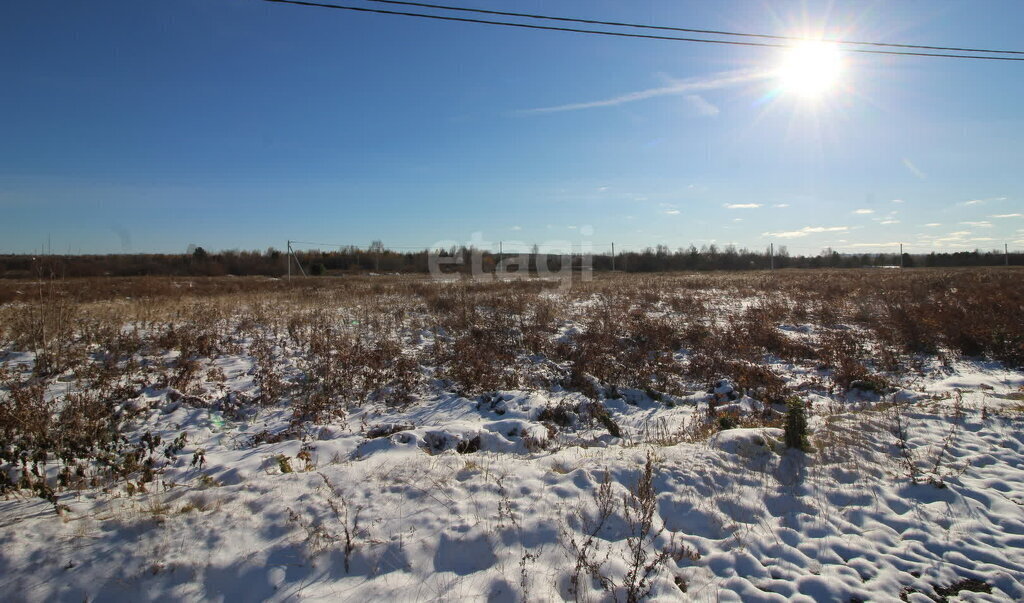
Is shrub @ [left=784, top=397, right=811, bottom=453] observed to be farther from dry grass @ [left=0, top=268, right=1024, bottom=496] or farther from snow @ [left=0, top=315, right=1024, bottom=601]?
dry grass @ [left=0, top=268, right=1024, bottom=496]

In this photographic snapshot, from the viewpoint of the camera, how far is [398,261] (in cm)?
4425

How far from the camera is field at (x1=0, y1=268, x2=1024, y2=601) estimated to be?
3.02m

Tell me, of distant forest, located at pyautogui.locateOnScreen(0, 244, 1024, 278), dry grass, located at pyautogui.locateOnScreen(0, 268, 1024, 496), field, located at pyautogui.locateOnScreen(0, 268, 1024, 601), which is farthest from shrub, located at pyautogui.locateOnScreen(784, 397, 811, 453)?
distant forest, located at pyautogui.locateOnScreen(0, 244, 1024, 278)

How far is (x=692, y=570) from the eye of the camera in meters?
3.16

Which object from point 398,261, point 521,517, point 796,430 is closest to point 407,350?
point 521,517

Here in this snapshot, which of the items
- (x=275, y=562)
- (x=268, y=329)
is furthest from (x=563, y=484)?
(x=268, y=329)

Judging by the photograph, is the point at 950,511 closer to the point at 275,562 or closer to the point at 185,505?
the point at 275,562

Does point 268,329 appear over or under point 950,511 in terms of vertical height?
over

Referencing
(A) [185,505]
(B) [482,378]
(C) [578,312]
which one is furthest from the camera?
(C) [578,312]

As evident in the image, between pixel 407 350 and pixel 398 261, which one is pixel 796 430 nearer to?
pixel 407 350

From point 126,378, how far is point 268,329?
11.6 feet

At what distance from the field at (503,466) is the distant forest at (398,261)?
101ft

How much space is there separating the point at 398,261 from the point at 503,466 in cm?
4151

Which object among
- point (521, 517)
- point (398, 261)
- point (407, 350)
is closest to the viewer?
point (521, 517)
